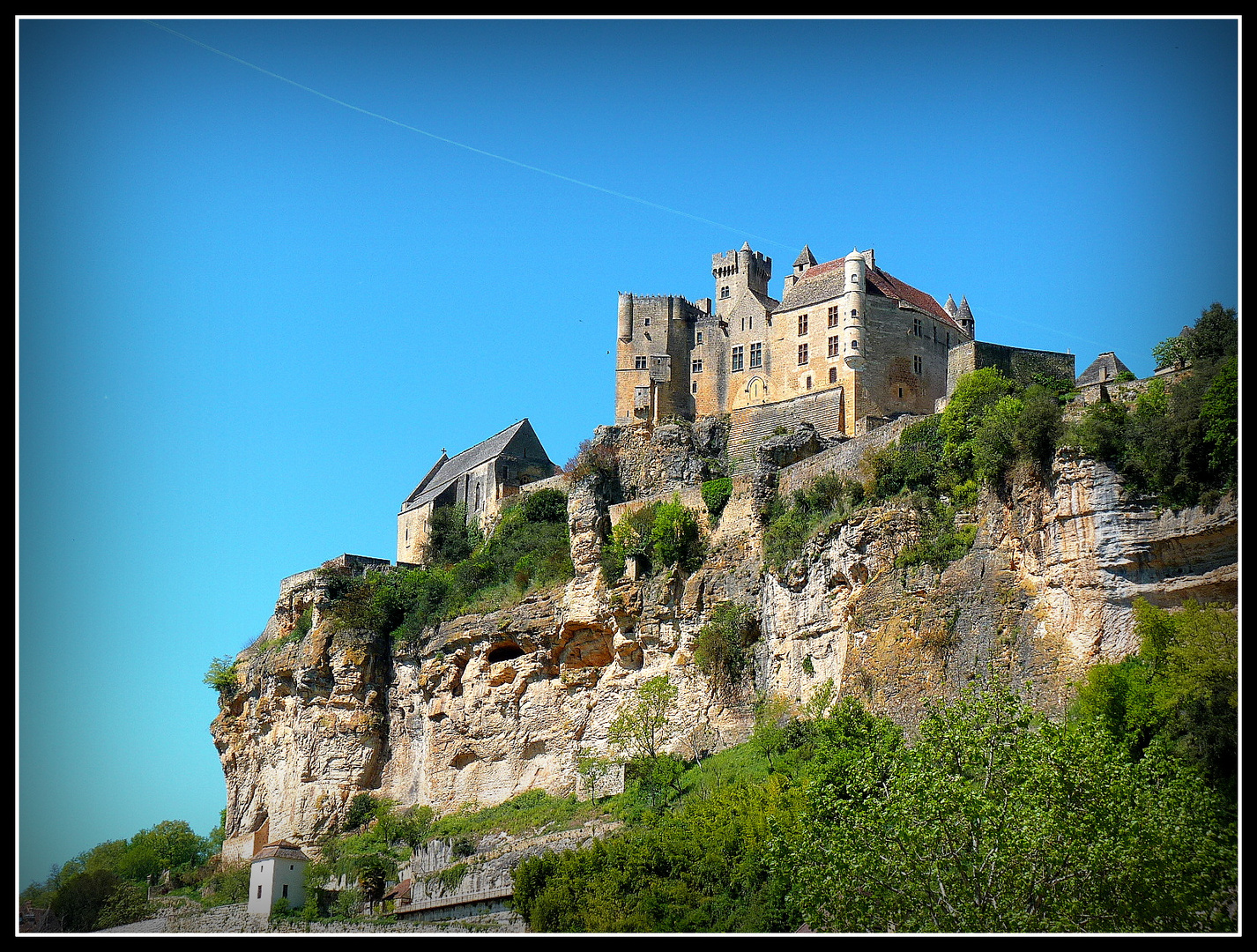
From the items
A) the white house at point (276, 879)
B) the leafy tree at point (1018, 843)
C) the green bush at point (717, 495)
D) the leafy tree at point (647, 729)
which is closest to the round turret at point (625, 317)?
the green bush at point (717, 495)

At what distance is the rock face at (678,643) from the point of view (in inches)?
1289

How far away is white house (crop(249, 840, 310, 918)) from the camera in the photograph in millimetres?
45406

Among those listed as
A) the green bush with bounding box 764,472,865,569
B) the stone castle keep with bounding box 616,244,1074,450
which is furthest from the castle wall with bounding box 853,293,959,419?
the green bush with bounding box 764,472,865,569

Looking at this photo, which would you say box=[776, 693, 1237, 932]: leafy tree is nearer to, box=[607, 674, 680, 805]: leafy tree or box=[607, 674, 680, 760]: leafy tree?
box=[607, 674, 680, 805]: leafy tree

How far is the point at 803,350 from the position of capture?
2340 inches

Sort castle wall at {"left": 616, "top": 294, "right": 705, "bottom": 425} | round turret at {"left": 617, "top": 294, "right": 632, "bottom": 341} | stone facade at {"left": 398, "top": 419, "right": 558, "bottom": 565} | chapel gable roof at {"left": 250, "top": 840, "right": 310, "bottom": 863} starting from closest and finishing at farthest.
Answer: chapel gable roof at {"left": 250, "top": 840, "right": 310, "bottom": 863} → stone facade at {"left": 398, "top": 419, "right": 558, "bottom": 565} → castle wall at {"left": 616, "top": 294, "right": 705, "bottom": 425} → round turret at {"left": 617, "top": 294, "right": 632, "bottom": 341}

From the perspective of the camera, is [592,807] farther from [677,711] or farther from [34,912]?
[34,912]

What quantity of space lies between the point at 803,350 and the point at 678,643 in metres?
19.1

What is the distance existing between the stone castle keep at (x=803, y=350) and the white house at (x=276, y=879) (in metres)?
20.5

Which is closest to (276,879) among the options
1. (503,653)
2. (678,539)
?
(503,653)

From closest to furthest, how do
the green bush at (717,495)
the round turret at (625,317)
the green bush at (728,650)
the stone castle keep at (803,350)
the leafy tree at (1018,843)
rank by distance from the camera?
1. the leafy tree at (1018,843)
2. the green bush at (728,650)
3. the green bush at (717,495)
4. the stone castle keep at (803,350)
5. the round turret at (625,317)

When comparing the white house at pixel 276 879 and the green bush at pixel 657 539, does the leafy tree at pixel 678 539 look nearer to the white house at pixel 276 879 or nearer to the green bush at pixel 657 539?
the green bush at pixel 657 539

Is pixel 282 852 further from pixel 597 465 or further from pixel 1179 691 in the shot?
pixel 1179 691

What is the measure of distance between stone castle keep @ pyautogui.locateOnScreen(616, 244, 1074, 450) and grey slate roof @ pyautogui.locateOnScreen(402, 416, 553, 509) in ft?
13.6
